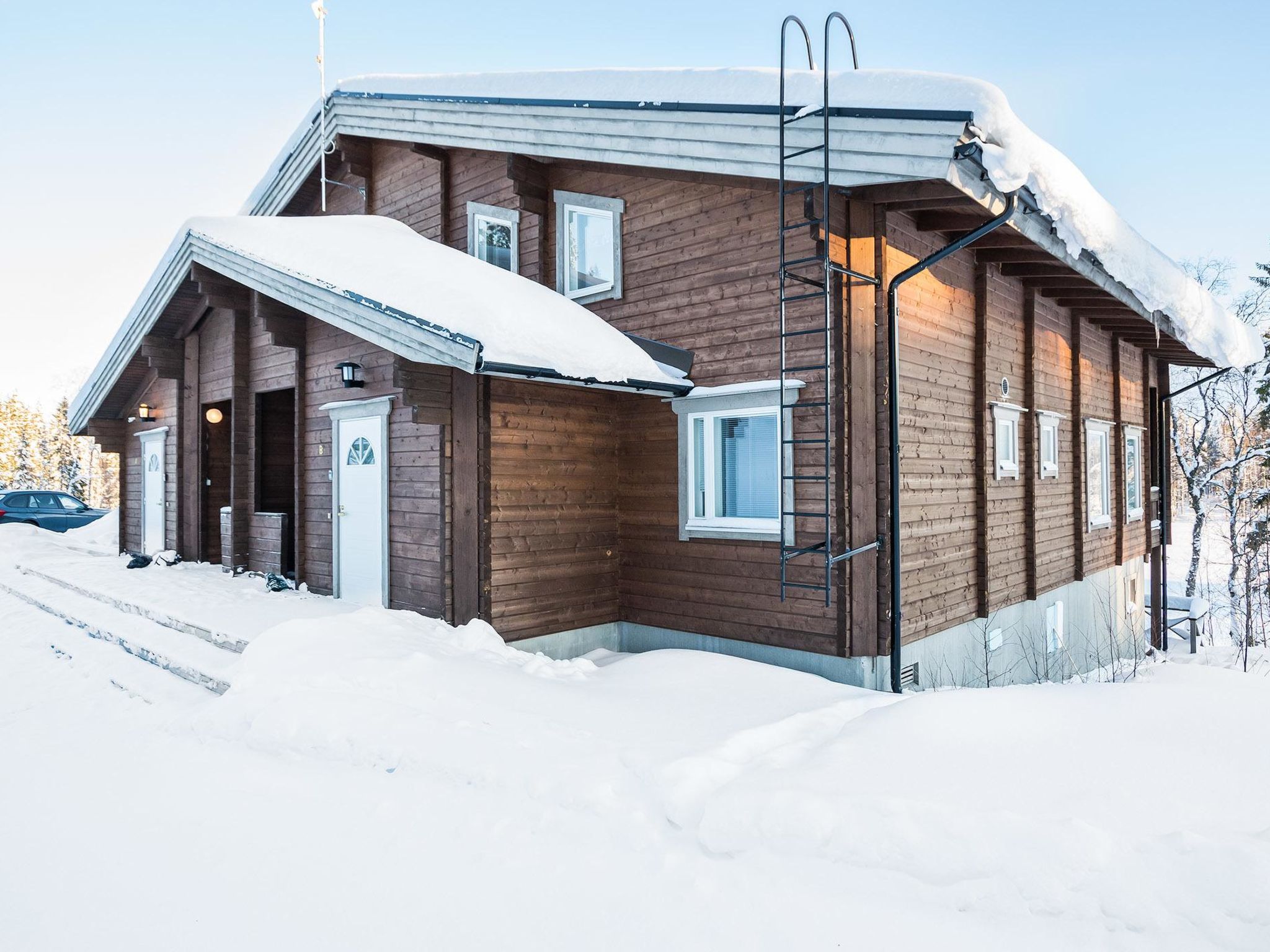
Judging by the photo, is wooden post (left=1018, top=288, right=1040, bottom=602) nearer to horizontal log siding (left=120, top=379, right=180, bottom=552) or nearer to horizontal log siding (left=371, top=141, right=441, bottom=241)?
horizontal log siding (left=371, top=141, right=441, bottom=241)

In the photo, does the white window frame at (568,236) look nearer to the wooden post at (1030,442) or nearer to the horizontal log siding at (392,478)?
the horizontal log siding at (392,478)

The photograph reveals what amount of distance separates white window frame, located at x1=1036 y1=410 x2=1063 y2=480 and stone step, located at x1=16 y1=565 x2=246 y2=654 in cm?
914

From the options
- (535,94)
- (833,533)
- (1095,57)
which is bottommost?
(833,533)

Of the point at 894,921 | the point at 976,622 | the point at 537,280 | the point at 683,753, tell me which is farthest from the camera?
the point at 537,280

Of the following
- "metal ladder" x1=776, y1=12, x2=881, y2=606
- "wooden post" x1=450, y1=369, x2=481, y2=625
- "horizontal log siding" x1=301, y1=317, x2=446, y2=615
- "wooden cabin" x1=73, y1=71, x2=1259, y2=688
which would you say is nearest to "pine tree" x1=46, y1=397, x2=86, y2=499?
"wooden cabin" x1=73, y1=71, x2=1259, y2=688

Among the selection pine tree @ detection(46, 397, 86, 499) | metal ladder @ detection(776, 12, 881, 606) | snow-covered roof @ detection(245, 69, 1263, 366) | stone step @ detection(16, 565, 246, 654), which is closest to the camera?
snow-covered roof @ detection(245, 69, 1263, 366)

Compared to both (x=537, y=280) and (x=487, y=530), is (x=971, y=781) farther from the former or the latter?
(x=537, y=280)

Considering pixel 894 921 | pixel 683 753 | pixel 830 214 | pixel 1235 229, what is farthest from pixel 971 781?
pixel 1235 229

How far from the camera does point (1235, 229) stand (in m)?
38.4

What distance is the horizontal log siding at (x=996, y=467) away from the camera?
8.31 metres

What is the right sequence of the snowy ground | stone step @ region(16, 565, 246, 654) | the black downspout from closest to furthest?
1. the snowy ground
2. the black downspout
3. stone step @ region(16, 565, 246, 654)

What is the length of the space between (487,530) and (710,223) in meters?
3.66

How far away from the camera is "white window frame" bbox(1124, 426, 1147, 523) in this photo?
41.8 feet

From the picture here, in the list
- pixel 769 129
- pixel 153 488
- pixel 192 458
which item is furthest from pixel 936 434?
pixel 153 488
